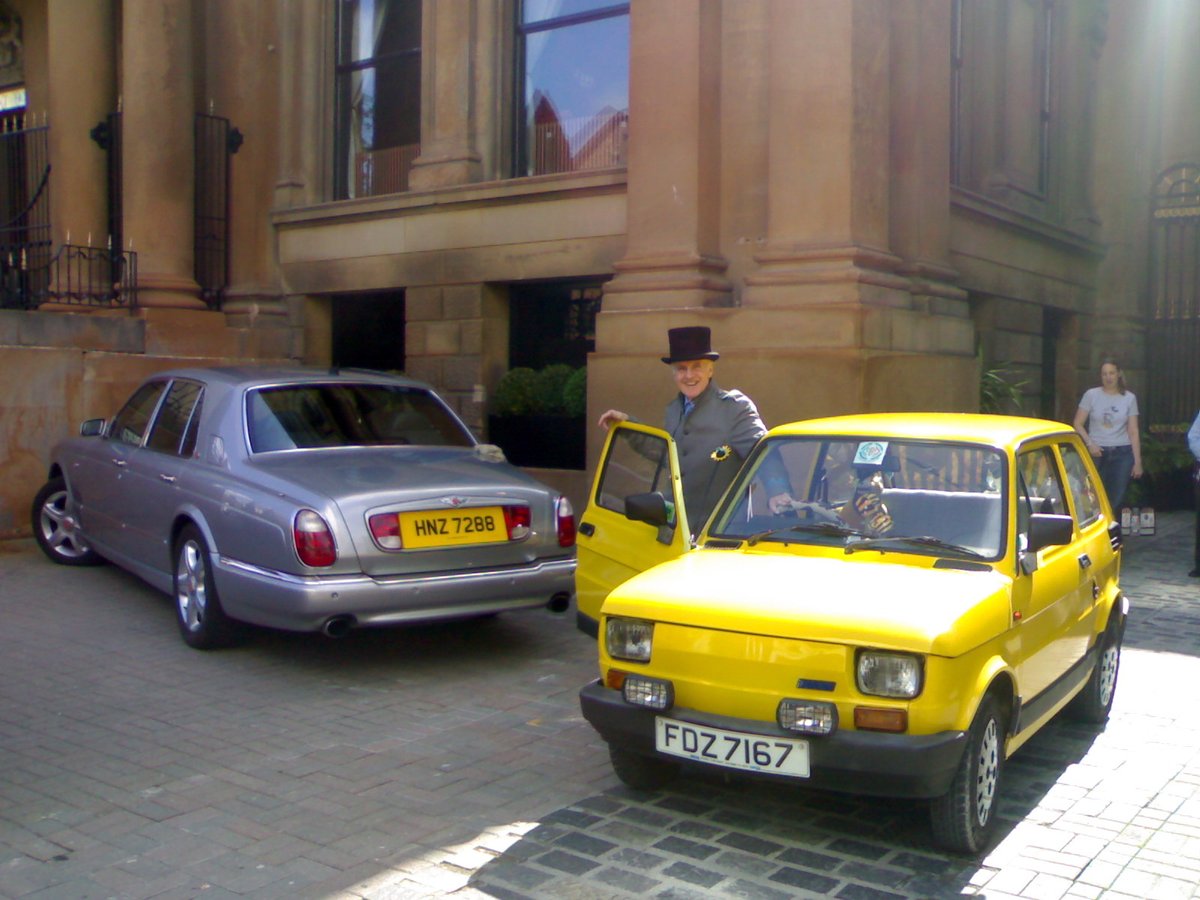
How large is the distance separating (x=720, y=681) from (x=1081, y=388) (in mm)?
13479

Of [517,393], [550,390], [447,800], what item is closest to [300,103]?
[517,393]

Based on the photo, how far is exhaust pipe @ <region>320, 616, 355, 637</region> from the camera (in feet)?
21.0

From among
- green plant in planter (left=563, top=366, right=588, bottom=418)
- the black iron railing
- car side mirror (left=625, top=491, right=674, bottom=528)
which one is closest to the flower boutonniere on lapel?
car side mirror (left=625, top=491, right=674, bottom=528)

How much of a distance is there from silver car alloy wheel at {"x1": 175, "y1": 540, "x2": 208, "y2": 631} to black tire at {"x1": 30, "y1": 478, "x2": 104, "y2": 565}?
2.76 m

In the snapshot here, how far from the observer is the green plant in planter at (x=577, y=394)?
39.1 ft

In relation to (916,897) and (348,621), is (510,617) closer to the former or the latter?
(348,621)

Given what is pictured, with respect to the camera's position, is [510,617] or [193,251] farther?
[193,251]

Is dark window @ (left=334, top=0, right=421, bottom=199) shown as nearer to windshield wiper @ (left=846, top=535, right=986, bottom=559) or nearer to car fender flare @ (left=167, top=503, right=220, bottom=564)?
car fender flare @ (left=167, top=503, right=220, bottom=564)

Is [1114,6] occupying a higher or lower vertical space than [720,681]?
higher

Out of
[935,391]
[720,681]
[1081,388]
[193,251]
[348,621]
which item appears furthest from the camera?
[1081,388]

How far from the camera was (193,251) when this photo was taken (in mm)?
14578

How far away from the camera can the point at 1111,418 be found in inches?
435

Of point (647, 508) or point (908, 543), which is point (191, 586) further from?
point (908, 543)

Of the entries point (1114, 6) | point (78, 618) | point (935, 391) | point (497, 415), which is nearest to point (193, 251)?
point (497, 415)
